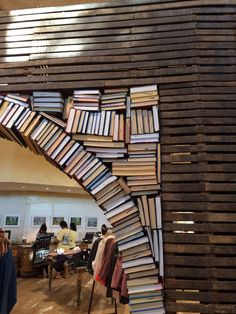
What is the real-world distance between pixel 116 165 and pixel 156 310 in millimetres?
1082

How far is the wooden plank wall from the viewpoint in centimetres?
203

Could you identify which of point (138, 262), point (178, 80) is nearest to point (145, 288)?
point (138, 262)

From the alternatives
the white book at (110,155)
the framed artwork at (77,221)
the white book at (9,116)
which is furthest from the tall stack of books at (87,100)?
the framed artwork at (77,221)

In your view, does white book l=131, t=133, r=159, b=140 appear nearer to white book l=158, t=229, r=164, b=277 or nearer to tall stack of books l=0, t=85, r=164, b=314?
tall stack of books l=0, t=85, r=164, b=314

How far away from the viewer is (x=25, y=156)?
7.91 metres

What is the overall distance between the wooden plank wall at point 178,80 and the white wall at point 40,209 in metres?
7.58

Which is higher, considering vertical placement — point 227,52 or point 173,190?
point 227,52

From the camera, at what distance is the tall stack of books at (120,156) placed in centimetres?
211

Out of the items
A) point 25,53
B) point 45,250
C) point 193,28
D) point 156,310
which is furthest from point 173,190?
point 45,250

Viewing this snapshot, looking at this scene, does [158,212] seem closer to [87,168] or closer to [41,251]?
[87,168]

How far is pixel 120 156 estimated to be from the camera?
2324 millimetres

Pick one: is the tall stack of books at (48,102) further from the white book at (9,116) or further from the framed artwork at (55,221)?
the framed artwork at (55,221)

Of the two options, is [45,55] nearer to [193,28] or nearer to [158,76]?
[158,76]

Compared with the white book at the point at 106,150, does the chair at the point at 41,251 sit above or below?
below
